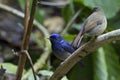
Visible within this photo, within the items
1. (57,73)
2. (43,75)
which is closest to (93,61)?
(43,75)

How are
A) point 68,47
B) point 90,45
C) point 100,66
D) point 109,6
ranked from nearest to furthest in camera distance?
1. point 90,45
2. point 68,47
3. point 109,6
4. point 100,66

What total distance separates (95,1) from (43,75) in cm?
51

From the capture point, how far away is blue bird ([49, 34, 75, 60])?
5.79 feet

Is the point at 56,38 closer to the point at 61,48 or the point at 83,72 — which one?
the point at 61,48

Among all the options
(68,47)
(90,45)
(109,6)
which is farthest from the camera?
(109,6)

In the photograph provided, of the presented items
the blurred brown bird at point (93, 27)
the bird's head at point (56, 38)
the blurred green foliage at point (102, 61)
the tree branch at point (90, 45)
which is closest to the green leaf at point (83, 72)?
the blurred green foliage at point (102, 61)

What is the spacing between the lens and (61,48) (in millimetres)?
1828

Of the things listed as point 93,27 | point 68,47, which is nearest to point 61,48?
point 68,47

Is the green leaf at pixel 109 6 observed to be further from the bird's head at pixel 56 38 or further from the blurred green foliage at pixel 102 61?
the bird's head at pixel 56 38

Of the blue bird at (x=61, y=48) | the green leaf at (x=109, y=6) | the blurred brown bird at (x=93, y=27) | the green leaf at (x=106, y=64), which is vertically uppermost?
the blurred brown bird at (x=93, y=27)

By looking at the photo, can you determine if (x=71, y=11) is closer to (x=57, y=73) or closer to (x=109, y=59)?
(x=109, y=59)

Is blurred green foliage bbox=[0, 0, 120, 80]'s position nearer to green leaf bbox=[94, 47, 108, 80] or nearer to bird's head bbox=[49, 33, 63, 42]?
green leaf bbox=[94, 47, 108, 80]

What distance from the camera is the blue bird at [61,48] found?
1765 millimetres

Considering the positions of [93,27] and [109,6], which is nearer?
[93,27]
